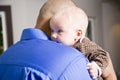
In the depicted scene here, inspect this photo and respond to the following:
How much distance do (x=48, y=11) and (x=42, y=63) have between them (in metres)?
0.25

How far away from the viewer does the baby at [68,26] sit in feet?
2.98

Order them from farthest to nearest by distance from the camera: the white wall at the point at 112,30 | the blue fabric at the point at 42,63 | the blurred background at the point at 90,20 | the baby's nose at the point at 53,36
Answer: the white wall at the point at 112,30
the blurred background at the point at 90,20
the baby's nose at the point at 53,36
the blue fabric at the point at 42,63

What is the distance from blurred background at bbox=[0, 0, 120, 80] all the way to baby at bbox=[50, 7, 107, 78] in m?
2.96

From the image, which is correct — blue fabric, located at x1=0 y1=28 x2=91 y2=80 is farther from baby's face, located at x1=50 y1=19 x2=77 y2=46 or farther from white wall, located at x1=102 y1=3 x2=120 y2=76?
white wall, located at x1=102 y1=3 x2=120 y2=76

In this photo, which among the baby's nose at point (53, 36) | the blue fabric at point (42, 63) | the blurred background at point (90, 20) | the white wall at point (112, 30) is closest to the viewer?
the blue fabric at point (42, 63)

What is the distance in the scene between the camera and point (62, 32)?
3.05 ft

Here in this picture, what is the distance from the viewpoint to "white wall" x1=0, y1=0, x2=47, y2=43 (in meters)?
3.94

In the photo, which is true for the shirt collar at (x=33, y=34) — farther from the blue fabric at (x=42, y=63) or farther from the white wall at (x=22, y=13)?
the white wall at (x=22, y=13)

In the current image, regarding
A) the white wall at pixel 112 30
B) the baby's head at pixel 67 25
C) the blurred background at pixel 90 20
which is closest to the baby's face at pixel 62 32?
the baby's head at pixel 67 25

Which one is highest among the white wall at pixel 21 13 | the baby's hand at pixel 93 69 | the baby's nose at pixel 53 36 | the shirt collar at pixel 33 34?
the shirt collar at pixel 33 34

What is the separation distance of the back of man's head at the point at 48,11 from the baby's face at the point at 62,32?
0.04m

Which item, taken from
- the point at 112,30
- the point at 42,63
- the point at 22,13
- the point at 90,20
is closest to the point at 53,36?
the point at 42,63

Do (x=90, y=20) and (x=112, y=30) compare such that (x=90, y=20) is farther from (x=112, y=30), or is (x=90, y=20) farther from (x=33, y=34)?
(x=33, y=34)

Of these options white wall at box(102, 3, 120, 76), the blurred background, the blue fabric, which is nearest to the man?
the blue fabric
